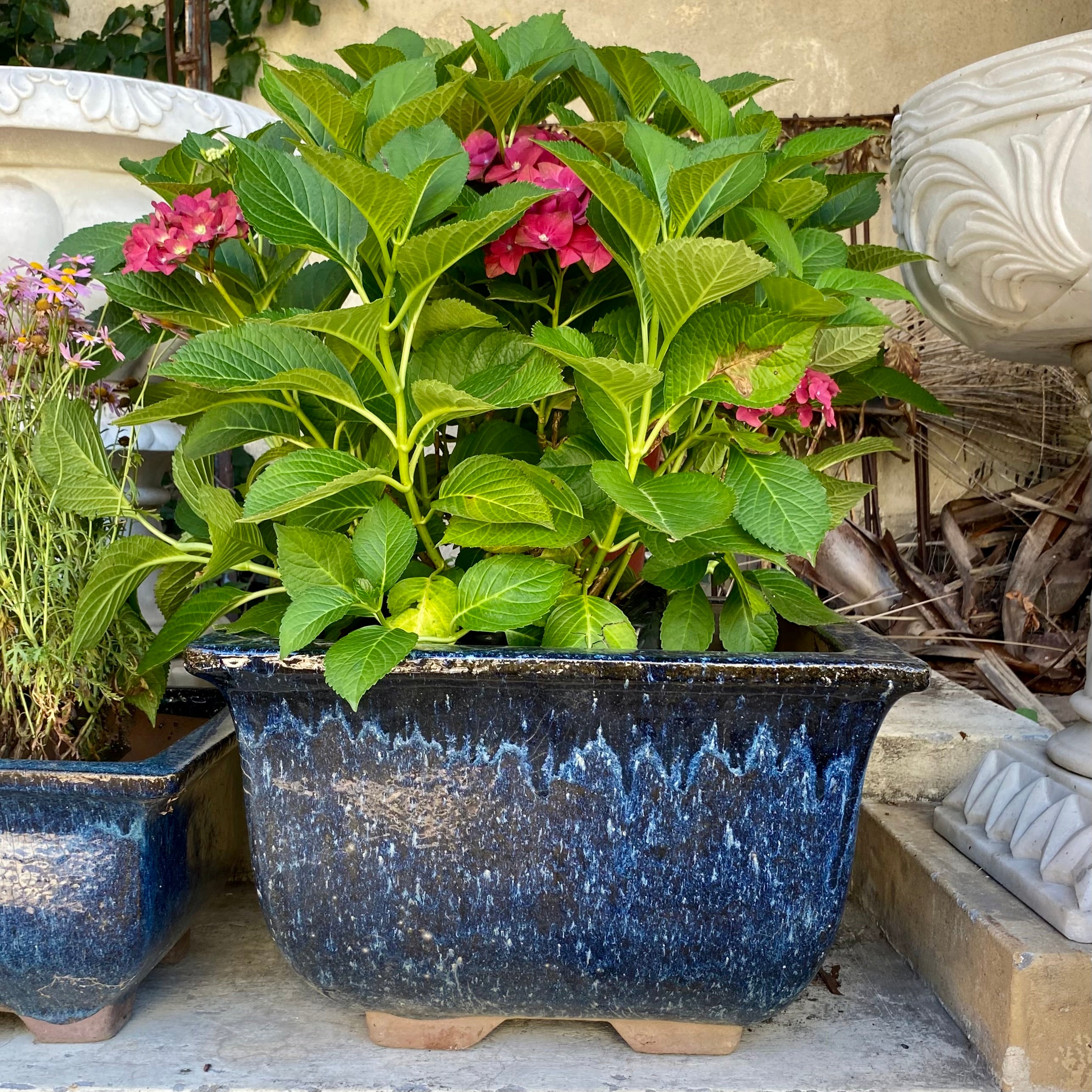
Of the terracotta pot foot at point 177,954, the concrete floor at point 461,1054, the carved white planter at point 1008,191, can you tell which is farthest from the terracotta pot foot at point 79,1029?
the carved white planter at point 1008,191

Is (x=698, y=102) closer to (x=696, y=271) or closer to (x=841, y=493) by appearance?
(x=696, y=271)

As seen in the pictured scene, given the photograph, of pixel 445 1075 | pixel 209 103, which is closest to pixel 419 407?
pixel 445 1075

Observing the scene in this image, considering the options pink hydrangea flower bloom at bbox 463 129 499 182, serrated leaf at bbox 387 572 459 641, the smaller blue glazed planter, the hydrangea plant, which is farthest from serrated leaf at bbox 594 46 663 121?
the smaller blue glazed planter

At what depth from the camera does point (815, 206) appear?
0.82m

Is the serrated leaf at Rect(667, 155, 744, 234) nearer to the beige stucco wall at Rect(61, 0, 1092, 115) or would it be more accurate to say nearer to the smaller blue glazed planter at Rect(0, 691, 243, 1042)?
the smaller blue glazed planter at Rect(0, 691, 243, 1042)

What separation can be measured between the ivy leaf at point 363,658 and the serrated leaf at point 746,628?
29 centimetres

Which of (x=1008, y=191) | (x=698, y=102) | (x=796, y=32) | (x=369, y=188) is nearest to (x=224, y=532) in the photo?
(x=369, y=188)

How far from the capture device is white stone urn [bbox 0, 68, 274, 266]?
1181 mm

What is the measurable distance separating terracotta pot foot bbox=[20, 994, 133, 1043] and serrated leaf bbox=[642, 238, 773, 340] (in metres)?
0.72

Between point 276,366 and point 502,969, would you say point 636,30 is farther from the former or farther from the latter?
point 502,969

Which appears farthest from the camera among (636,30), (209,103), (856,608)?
(636,30)

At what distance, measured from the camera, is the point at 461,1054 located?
2.73ft

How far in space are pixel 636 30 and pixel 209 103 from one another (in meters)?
2.04

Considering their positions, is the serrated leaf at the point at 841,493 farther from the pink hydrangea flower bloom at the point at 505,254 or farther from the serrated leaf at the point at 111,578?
the serrated leaf at the point at 111,578
